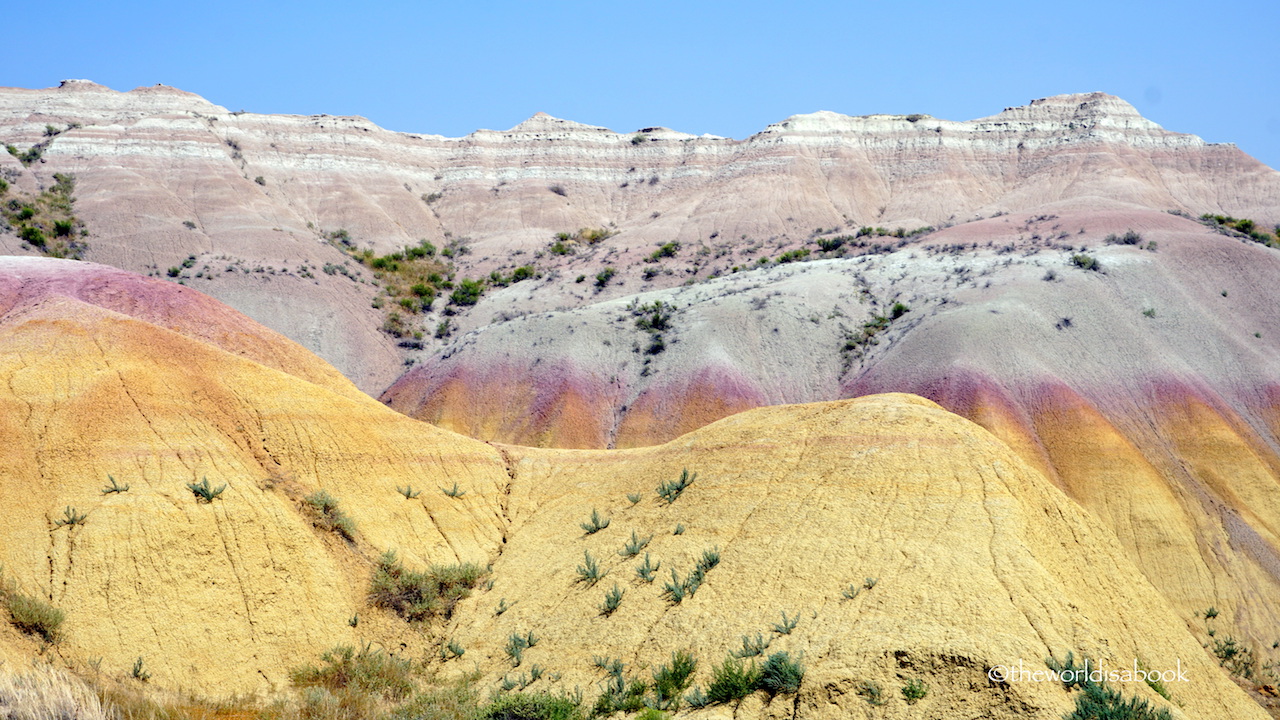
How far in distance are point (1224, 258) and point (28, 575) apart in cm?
5024

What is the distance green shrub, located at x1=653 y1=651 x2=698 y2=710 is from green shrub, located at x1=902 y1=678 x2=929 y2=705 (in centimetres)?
317

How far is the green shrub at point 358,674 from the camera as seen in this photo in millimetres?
13953

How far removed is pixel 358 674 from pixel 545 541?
17.7 feet

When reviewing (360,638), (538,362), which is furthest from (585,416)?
(360,638)

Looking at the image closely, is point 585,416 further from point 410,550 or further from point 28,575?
point 28,575

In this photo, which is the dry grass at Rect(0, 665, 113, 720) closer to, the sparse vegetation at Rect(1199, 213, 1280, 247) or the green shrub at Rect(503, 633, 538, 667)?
the green shrub at Rect(503, 633, 538, 667)

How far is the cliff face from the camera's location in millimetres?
59500

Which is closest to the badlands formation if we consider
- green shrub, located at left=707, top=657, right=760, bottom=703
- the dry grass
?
green shrub, located at left=707, top=657, right=760, bottom=703

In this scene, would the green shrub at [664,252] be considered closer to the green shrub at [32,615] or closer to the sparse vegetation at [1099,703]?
the green shrub at [32,615]

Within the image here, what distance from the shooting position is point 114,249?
190ft

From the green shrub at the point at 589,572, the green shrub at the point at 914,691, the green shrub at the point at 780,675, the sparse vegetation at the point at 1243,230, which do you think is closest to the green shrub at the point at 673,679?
the green shrub at the point at 780,675

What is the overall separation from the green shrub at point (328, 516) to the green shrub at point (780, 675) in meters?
9.51

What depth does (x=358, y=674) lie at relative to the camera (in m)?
14.2

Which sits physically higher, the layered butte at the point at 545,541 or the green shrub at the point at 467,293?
the green shrub at the point at 467,293
